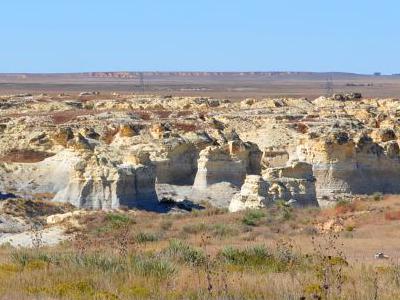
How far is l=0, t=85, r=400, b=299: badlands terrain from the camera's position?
30.7 feet

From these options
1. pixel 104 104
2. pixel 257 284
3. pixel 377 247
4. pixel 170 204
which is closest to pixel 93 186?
pixel 170 204

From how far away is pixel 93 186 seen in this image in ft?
101

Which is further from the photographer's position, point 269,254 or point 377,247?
point 377,247

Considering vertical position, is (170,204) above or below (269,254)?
below

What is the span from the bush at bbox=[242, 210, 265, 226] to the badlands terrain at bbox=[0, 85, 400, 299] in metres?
0.08

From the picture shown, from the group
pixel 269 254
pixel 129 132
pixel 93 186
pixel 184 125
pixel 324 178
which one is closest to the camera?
pixel 269 254

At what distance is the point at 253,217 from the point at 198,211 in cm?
414

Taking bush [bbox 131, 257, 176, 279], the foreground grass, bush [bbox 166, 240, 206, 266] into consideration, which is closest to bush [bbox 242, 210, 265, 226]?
the foreground grass

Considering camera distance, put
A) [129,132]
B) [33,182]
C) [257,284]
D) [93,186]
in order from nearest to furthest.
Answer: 1. [257,284]
2. [93,186]
3. [33,182]
4. [129,132]

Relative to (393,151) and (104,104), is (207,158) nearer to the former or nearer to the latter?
(393,151)

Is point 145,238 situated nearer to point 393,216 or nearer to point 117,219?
point 117,219

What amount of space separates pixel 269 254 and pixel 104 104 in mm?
64058

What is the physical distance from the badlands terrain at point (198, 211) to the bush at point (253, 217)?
3.2 inches

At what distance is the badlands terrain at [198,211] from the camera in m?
9.36
